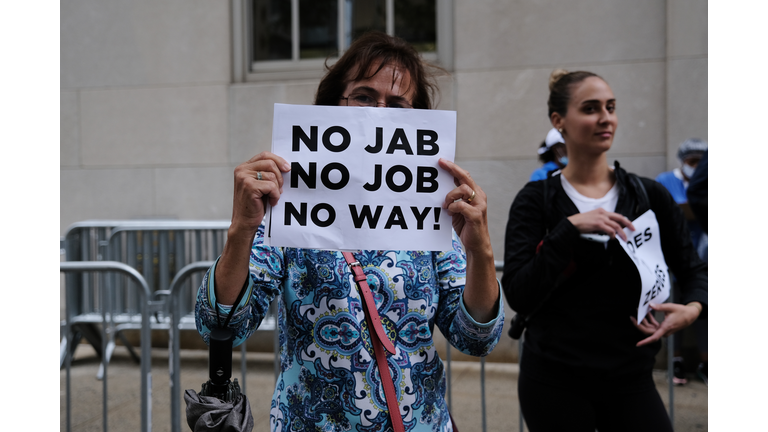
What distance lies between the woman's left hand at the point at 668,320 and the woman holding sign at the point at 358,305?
35.0 inches

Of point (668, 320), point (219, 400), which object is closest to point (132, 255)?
point (219, 400)

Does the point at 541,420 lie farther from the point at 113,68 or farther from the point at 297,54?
the point at 113,68

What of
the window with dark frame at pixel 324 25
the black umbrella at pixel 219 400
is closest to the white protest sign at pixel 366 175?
the black umbrella at pixel 219 400

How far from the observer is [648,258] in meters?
2.39

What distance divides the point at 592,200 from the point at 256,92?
488 cm

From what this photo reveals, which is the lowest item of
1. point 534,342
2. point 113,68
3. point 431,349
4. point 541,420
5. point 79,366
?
point 79,366

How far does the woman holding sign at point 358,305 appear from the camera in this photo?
1.61 meters

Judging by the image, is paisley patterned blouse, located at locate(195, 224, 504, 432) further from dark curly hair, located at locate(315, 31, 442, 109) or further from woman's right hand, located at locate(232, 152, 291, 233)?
dark curly hair, located at locate(315, 31, 442, 109)

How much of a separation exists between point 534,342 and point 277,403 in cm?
118

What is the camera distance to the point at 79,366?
6.39 meters

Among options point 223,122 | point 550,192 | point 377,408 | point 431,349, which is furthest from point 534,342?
point 223,122

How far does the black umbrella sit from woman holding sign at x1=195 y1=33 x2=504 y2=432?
0.20 ft

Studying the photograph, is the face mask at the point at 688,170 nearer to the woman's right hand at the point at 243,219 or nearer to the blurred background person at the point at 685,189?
the blurred background person at the point at 685,189

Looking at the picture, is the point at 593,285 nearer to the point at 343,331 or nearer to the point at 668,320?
the point at 668,320
